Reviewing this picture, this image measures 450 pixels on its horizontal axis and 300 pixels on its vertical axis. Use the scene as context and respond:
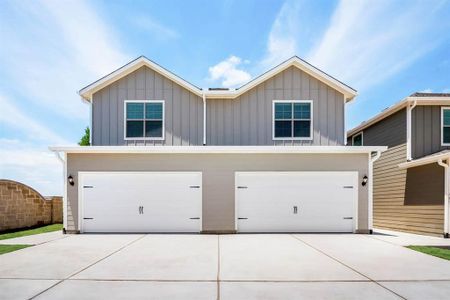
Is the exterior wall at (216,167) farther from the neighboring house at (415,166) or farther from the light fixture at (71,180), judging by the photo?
the neighboring house at (415,166)

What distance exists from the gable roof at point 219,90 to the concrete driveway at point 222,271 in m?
5.45

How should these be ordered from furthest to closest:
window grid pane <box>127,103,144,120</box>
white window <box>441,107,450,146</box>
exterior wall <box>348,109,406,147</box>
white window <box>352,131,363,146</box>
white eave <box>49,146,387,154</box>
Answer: white window <box>352,131,363,146</box>
exterior wall <box>348,109,406,147</box>
white window <box>441,107,450,146</box>
window grid pane <box>127,103,144,120</box>
white eave <box>49,146,387,154</box>

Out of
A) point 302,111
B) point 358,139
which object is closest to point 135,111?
point 302,111

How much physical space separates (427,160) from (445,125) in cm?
245

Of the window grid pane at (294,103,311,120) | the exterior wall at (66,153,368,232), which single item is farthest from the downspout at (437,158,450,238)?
the window grid pane at (294,103,311,120)

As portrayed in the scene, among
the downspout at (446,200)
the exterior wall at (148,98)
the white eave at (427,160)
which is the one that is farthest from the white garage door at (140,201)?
the downspout at (446,200)

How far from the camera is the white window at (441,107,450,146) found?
1121 centimetres

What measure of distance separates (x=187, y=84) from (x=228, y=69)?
2.38m

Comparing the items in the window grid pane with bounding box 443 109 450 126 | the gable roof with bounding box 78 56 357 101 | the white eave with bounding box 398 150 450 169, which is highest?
the gable roof with bounding box 78 56 357 101

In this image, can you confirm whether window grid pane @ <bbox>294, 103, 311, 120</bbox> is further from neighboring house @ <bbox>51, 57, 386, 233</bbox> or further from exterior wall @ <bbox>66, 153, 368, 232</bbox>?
exterior wall @ <bbox>66, 153, 368, 232</bbox>

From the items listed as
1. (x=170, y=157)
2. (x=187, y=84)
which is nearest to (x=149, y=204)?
(x=170, y=157)

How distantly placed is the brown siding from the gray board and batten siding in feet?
9.50

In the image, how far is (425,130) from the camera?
11125mm

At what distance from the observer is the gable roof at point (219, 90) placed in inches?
428
